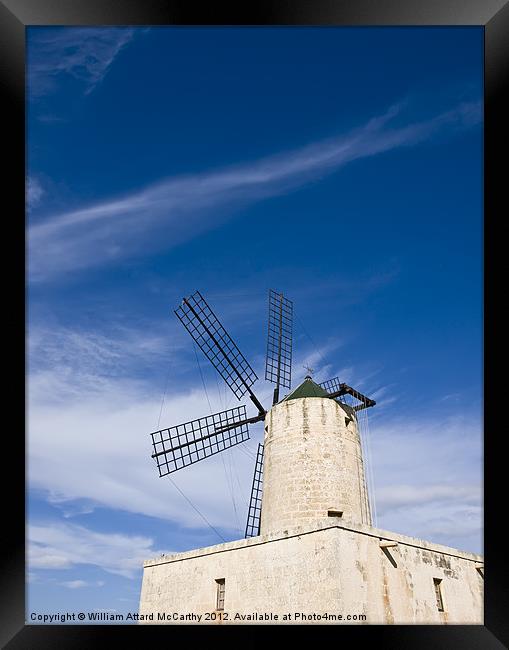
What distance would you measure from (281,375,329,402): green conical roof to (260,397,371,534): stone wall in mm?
308

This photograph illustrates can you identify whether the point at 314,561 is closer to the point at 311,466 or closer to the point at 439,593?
the point at 311,466

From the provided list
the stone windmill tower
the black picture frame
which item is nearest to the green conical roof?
the stone windmill tower

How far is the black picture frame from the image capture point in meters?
3.03

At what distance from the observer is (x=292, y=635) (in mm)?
2951

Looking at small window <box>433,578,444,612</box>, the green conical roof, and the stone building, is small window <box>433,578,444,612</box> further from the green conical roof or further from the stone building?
the green conical roof

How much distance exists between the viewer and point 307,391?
1335cm

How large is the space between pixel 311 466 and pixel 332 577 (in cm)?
238
